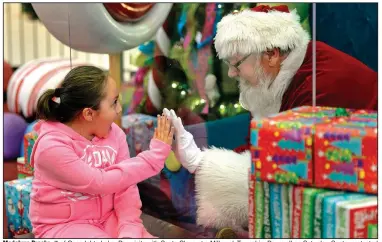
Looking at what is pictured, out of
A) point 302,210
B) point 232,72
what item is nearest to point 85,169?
point 232,72

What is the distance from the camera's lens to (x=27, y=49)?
78.0 inches

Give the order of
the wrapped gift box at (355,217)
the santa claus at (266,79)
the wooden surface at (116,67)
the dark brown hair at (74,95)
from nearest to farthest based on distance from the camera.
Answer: the wrapped gift box at (355,217) → the santa claus at (266,79) → the dark brown hair at (74,95) → the wooden surface at (116,67)

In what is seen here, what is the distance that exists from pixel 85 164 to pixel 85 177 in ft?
0.10

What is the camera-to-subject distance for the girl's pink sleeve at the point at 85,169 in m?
1.44

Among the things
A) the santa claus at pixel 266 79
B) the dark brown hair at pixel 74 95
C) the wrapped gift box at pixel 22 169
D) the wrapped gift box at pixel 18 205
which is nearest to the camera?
the santa claus at pixel 266 79

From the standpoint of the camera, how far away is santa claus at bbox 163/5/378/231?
1357 mm

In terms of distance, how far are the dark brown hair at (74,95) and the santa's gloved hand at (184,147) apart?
0.19 meters

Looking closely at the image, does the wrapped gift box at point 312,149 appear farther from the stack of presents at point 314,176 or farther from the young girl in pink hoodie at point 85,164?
the young girl in pink hoodie at point 85,164

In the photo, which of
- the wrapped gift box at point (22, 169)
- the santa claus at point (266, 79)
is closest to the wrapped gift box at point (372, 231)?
the santa claus at point (266, 79)

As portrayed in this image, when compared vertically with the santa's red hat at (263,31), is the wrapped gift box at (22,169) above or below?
below

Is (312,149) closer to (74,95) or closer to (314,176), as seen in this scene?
(314,176)

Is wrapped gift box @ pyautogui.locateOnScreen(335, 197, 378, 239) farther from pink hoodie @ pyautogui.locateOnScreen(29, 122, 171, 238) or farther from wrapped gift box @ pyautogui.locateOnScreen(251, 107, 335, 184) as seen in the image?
pink hoodie @ pyautogui.locateOnScreen(29, 122, 171, 238)

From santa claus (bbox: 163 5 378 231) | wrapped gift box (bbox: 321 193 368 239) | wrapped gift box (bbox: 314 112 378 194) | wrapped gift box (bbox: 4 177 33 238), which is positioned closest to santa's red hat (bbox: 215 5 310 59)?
santa claus (bbox: 163 5 378 231)

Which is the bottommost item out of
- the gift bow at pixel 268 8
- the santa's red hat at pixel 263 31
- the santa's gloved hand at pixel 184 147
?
the santa's gloved hand at pixel 184 147
